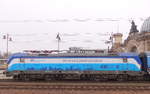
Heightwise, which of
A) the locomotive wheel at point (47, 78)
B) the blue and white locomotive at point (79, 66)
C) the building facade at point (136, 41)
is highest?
the building facade at point (136, 41)

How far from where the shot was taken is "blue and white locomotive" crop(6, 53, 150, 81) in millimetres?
26719

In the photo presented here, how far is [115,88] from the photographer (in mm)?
21391

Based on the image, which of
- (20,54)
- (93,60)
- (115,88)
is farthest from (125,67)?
(20,54)

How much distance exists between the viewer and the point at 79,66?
89.6 ft

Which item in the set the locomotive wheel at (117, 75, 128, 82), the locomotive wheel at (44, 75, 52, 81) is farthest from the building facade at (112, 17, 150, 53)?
the locomotive wheel at (44, 75, 52, 81)

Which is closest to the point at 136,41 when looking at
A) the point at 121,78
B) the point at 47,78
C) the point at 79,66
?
the point at 121,78

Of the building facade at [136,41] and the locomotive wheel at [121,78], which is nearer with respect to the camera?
the locomotive wheel at [121,78]

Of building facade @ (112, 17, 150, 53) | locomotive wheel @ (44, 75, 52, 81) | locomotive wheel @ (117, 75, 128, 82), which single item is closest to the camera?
locomotive wheel @ (117, 75, 128, 82)

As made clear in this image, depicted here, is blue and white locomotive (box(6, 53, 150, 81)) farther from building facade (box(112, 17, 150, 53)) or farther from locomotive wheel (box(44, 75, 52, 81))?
building facade (box(112, 17, 150, 53))

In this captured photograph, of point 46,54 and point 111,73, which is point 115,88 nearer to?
point 111,73

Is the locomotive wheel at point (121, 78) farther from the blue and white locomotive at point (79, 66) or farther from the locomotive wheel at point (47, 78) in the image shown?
the locomotive wheel at point (47, 78)

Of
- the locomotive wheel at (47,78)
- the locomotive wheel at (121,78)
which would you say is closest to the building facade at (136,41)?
the locomotive wheel at (121,78)

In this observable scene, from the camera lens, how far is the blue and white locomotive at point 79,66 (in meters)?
26.7

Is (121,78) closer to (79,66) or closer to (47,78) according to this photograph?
(79,66)
